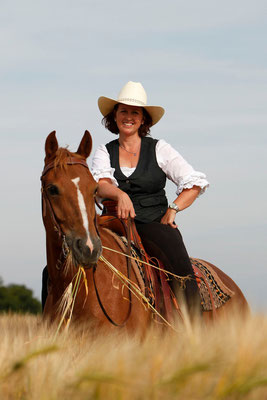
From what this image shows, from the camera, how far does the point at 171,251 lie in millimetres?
5875

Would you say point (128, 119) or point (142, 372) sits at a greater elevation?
point (128, 119)

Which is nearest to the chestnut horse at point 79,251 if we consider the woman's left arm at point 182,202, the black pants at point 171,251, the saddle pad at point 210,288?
the black pants at point 171,251

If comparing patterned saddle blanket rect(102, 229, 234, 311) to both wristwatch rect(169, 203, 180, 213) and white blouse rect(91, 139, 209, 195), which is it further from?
white blouse rect(91, 139, 209, 195)

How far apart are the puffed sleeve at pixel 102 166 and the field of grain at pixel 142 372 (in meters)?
2.78

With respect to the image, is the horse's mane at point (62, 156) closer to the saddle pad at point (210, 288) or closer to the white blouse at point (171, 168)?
the white blouse at point (171, 168)

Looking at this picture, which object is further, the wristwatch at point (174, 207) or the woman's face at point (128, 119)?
the woman's face at point (128, 119)

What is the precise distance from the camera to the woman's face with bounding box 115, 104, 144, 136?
626cm

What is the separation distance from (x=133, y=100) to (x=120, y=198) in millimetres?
1204

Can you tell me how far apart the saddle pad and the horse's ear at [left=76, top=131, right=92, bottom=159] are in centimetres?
201

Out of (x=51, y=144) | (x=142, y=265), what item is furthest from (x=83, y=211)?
(x=142, y=265)

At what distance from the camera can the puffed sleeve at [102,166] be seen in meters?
6.02

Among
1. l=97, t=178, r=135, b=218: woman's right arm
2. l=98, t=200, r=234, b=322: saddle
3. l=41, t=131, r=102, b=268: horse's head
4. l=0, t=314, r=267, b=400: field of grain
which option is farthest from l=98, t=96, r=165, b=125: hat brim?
l=0, t=314, r=267, b=400: field of grain

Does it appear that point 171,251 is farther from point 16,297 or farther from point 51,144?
point 16,297

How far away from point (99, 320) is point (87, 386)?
7.77ft
